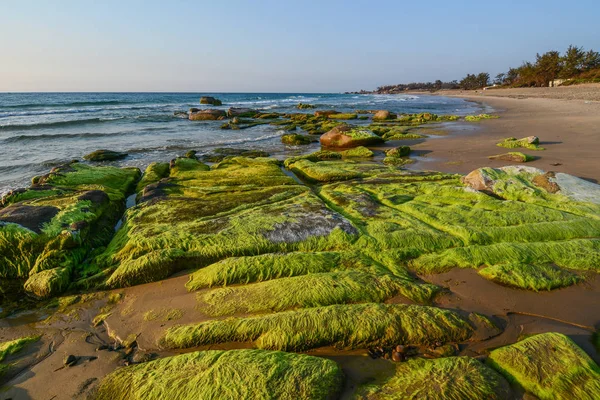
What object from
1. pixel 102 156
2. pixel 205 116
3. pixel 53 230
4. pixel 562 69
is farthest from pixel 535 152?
pixel 562 69

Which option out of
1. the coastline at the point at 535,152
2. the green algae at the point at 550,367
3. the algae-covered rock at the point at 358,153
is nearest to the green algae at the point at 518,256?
the green algae at the point at 550,367

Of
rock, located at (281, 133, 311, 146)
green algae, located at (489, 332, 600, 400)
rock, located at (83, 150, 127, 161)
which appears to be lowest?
green algae, located at (489, 332, 600, 400)

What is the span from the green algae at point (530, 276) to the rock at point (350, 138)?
38.6 feet

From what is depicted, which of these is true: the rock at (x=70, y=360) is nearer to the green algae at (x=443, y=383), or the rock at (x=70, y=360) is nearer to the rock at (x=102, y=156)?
the green algae at (x=443, y=383)

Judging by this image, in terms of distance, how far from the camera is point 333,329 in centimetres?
336

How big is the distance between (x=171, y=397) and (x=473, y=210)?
6.11 metres

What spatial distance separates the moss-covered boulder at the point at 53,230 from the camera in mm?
4758

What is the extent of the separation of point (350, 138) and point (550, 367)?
13606 mm

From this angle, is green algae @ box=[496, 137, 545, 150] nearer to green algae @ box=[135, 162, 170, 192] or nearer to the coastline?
the coastline

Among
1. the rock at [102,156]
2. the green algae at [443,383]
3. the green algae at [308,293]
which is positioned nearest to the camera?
the green algae at [443,383]

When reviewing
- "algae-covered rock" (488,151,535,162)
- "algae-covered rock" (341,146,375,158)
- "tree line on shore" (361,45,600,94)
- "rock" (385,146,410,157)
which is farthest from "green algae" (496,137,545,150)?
"tree line on shore" (361,45,600,94)

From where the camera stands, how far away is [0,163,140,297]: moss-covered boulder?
15.6ft

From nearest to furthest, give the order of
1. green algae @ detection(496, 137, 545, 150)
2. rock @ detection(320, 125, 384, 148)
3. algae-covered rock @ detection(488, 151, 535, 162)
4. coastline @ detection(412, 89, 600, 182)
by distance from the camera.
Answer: coastline @ detection(412, 89, 600, 182) → algae-covered rock @ detection(488, 151, 535, 162) → green algae @ detection(496, 137, 545, 150) → rock @ detection(320, 125, 384, 148)

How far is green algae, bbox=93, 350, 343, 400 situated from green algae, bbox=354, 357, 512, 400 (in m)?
0.41
